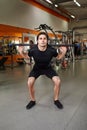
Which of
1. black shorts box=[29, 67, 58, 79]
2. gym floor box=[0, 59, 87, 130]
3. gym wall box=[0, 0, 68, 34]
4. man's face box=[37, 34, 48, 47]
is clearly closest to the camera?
gym floor box=[0, 59, 87, 130]

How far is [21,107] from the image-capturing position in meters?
3.39

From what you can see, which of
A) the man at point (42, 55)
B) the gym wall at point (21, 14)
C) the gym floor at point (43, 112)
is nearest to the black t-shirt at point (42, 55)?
the man at point (42, 55)

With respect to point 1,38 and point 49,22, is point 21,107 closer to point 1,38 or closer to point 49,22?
point 1,38

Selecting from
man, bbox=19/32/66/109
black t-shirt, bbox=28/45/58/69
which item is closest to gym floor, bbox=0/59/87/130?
man, bbox=19/32/66/109

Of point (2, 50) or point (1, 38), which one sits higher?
point (1, 38)

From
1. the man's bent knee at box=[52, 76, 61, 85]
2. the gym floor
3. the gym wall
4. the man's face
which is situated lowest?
the gym floor

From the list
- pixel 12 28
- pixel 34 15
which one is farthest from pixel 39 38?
pixel 34 15

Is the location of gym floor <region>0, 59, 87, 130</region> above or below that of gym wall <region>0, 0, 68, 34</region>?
below

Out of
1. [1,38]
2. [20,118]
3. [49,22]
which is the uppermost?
[49,22]

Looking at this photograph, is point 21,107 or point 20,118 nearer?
point 20,118

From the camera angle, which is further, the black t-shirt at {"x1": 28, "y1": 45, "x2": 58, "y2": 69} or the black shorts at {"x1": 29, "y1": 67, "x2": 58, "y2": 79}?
the black shorts at {"x1": 29, "y1": 67, "x2": 58, "y2": 79}

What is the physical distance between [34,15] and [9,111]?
12.3 m

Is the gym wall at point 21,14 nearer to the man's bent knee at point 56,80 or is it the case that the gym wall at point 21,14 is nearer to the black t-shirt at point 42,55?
the black t-shirt at point 42,55

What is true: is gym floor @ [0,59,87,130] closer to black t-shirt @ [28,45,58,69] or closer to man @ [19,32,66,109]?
man @ [19,32,66,109]
